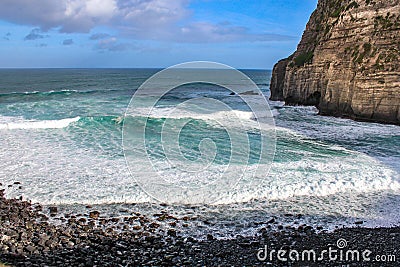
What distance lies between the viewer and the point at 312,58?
3500cm

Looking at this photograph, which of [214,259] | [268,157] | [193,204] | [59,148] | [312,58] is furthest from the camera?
[312,58]

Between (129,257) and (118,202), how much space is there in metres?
3.72

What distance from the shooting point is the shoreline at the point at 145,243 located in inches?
299

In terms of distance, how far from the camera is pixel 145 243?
8.52 metres

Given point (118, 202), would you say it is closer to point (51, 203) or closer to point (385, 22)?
point (51, 203)

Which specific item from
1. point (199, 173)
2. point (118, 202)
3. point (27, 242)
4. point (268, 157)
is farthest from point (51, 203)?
point (268, 157)

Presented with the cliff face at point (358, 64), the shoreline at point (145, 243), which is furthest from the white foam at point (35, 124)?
the cliff face at point (358, 64)
